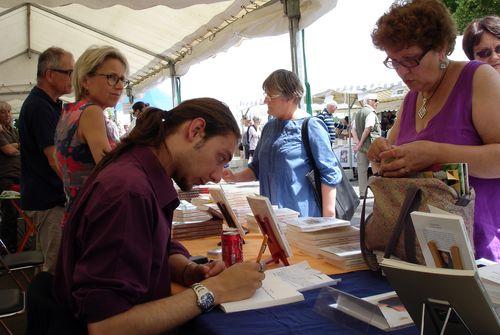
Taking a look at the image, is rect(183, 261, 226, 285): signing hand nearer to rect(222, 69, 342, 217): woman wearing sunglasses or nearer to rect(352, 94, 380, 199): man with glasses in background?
rect(222, 69, 342, 217): woman wearing sunglasses

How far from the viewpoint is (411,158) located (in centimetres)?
134

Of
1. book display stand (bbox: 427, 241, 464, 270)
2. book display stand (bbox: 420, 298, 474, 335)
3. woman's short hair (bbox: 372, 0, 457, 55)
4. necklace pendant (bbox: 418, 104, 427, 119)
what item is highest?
woman's short hair (bbox: 372, 0, 457, 55)

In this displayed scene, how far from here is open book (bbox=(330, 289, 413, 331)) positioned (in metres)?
1.04

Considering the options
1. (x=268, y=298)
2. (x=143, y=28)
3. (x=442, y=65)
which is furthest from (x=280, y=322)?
(x=143, y=28)

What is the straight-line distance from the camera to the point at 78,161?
2.04 metres

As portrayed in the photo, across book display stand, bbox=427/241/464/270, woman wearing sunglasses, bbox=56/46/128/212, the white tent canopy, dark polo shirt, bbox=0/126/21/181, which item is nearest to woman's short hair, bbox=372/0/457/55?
book display stand, bbox=427/241/464/270

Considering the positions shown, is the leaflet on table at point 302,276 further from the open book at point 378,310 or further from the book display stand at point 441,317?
the book display stand at point 441,317

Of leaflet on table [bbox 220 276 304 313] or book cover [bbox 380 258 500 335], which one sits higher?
book cover [bbox 380 258 500 335]

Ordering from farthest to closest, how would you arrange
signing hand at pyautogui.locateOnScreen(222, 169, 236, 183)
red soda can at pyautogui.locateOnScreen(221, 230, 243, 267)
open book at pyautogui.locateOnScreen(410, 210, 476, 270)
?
signing hand at pyautogui.locateOnScreen(222, 169, 236, 183)
red soda can at pyautogui.locateOnScreen(221, 230, 243, 267)
open book at pyautogui.locateOnScreen(410, 210, 476, 270)

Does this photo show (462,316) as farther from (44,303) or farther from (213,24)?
(213,24)

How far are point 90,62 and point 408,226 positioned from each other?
1.63 m

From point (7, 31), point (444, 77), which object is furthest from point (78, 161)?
point (7, 31)

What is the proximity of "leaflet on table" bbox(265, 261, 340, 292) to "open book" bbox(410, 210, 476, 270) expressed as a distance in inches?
20.1

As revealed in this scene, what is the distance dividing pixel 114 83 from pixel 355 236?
1322 millimetres
